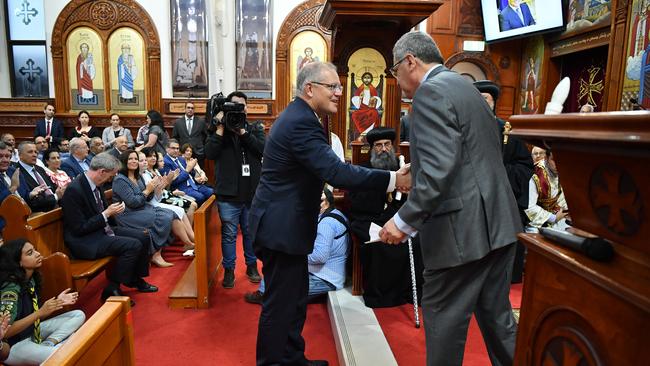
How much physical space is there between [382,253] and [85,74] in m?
8.39

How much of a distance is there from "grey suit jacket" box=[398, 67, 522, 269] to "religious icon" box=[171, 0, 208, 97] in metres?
8.31

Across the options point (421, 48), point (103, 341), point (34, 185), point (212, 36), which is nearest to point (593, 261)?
point (421, 48)

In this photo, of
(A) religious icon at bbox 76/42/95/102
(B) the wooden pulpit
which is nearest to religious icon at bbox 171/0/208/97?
(A) religious icon at bbox 76/42/95/102

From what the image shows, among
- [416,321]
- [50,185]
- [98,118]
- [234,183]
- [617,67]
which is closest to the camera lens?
[416,321]

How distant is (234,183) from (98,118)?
688 cm

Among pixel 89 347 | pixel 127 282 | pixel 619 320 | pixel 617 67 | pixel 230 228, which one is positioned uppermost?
pixel 617 67

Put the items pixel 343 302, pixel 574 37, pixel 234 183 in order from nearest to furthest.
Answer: pixel 343 302
pixel 234 183
pixel 574 37

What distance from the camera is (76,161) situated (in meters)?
5.25

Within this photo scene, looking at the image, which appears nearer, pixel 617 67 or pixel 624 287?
pixel 624 287

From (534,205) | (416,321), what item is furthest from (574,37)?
(416,321)

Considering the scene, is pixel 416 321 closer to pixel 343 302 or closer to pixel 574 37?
pixel 343 302

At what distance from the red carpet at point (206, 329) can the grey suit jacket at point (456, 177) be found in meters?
1.37

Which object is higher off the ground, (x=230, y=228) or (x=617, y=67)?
(x=617, y=67)

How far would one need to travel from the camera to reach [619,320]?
2.47ft
